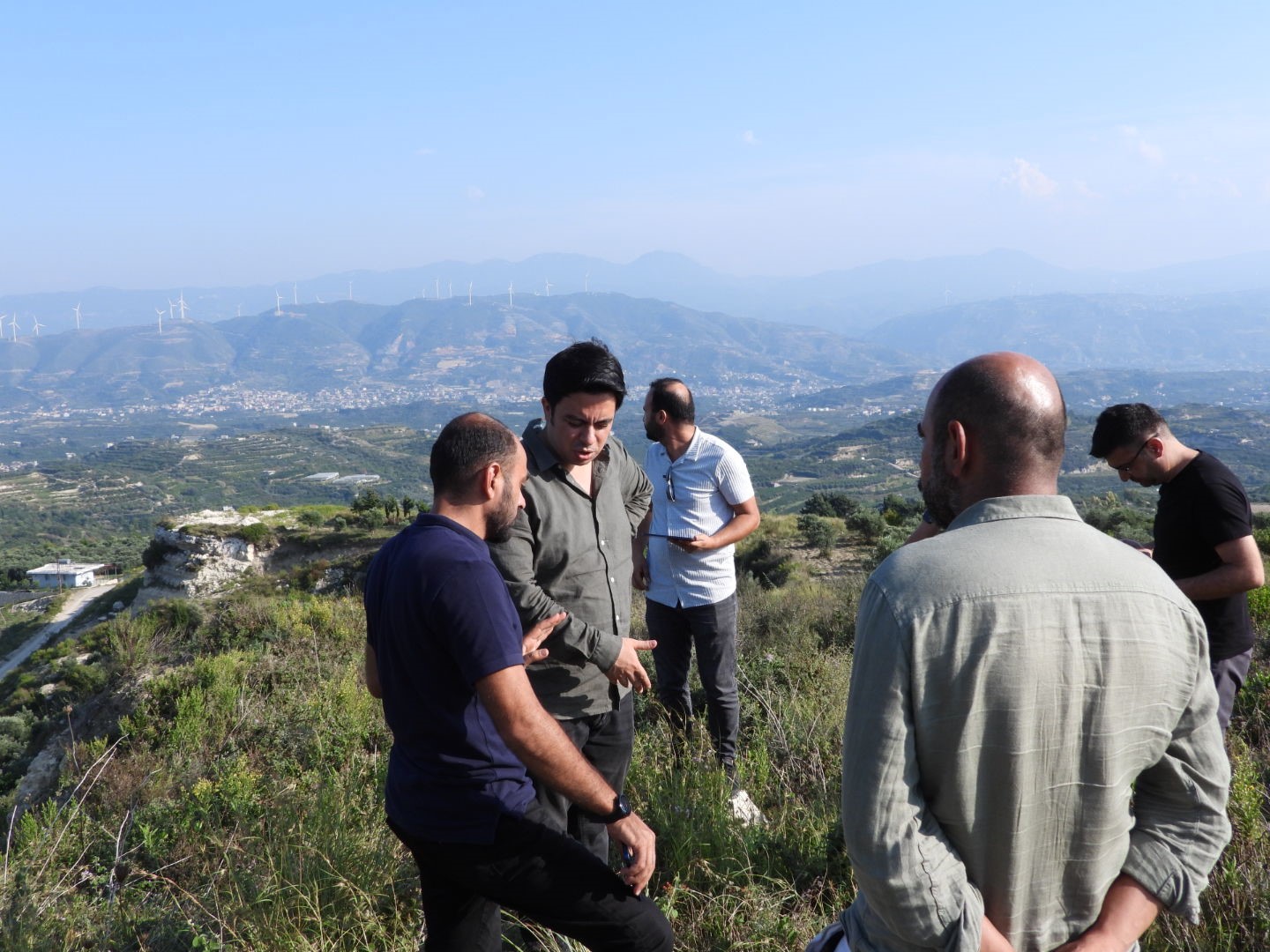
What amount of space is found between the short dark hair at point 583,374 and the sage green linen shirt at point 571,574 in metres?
0.20

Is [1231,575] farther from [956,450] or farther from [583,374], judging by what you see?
[583,374]

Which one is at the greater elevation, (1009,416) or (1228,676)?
(1009,416)

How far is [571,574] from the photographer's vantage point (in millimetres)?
2844

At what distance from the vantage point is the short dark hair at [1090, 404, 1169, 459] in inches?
125

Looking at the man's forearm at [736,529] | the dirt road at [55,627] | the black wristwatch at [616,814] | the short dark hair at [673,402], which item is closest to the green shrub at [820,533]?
the man's forearm at [736,529]

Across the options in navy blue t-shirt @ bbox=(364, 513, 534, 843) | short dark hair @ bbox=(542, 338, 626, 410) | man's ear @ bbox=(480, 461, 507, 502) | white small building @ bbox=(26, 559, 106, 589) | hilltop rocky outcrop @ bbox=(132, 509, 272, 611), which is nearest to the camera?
navy blue t-shirt @ bbox=(364, 513, 534, 843)

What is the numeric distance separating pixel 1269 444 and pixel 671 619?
7894 centimetres

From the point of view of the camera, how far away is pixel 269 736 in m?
4.76

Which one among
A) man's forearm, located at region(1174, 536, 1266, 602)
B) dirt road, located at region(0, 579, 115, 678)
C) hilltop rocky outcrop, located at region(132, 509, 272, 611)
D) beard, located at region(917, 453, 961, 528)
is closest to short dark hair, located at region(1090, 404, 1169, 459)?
man's forearm, located at region(1174, 536, 1266, 602)

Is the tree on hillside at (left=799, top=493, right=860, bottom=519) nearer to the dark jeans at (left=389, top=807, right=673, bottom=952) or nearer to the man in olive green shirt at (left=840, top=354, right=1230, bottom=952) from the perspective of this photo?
the dark jeans at (left=389, top=807, right=673, bottom=952)

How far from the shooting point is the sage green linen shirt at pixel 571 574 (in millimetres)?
2664

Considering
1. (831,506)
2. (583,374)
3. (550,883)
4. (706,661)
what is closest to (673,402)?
(706,661)

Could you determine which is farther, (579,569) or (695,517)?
(695,517)

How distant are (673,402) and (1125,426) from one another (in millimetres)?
1977
